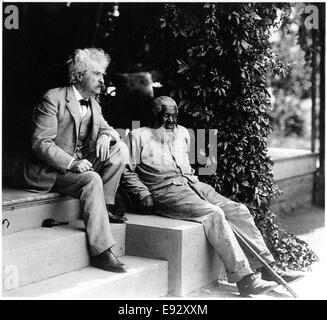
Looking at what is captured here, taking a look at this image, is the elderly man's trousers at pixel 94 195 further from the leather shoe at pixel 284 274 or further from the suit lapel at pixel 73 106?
the leather shoe at pixel 284 274

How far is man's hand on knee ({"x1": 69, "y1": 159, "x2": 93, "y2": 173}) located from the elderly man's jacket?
57 mm

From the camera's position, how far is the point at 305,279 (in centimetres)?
562

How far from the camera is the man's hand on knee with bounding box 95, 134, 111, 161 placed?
15.8ft

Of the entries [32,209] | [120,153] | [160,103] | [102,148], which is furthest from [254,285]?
[32,209]

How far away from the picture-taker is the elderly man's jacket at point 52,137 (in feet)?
15.3

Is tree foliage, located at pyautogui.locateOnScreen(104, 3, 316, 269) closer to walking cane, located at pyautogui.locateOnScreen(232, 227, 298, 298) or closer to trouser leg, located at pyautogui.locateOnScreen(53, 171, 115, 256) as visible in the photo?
walking cane, located at pyautogui.locateOnScreen(232, 227, 298, 298)

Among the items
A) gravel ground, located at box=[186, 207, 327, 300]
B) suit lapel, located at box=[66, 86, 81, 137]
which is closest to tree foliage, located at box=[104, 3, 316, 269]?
gravel ground, located at box=[186, 207, 327, 300]

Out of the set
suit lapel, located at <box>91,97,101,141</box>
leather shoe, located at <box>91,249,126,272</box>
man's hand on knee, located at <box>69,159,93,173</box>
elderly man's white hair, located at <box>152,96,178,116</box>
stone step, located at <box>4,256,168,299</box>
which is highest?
elderly man's white hair, located at <box>152,96,178,116</box>

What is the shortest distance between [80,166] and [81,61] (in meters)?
0.96

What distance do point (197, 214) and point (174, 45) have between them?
1.95 meters

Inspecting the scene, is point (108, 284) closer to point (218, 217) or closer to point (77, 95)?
point (218, 217)

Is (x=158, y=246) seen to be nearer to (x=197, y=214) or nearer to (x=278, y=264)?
(x=197, y=214)

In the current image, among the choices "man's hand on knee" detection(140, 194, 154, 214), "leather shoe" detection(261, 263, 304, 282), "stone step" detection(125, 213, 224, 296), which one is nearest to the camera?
"stone step" detection(125, 213, 224, 296)
